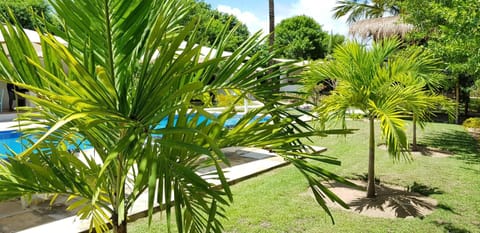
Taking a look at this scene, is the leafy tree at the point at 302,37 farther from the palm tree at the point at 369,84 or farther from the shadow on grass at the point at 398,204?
the shadow on grass at the point at 398,204

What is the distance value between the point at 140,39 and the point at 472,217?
5.31m

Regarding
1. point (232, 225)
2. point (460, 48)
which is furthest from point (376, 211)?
point (460, 48)

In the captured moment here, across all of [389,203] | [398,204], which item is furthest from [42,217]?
[398,204]

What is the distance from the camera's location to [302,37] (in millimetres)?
38625

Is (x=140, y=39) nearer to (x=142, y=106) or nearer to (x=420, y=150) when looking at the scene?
(x=142, y=106)

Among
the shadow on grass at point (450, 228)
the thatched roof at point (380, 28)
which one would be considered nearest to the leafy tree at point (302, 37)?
the thatched roof at point (380, 28)

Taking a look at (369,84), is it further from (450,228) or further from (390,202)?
(450,228)

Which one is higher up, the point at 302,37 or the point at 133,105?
the point at 302,37

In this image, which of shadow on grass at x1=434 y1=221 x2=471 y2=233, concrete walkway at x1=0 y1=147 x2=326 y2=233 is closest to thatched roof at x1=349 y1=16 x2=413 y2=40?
shadow on grass at x1=434 y1=221 x2=471 y2=233

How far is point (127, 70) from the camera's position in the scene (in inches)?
77.9

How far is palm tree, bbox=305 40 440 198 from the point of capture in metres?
5.51

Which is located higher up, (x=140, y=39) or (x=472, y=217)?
(x=140, y=39)

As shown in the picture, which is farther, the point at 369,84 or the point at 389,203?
the point at 369,84

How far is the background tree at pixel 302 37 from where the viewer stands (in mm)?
37281
